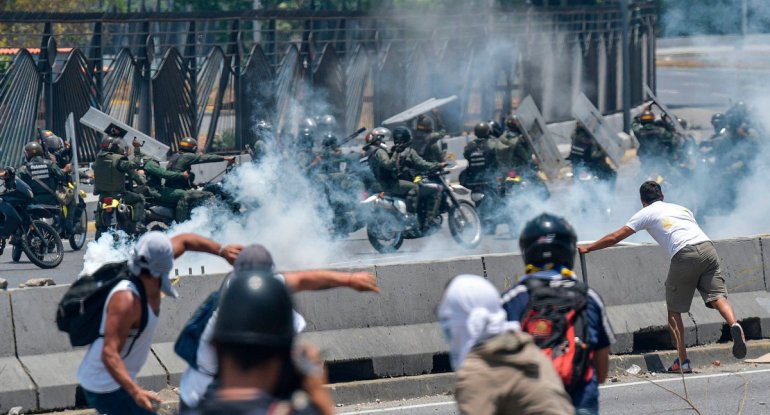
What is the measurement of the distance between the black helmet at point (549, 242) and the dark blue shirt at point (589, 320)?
54mm

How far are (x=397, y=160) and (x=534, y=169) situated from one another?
122 inches

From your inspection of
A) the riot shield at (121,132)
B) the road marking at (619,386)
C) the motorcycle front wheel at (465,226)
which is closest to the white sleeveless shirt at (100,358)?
the road marking at (619,386)

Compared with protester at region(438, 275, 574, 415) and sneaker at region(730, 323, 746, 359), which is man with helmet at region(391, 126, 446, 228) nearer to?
sneaker at region(730, 323, 746, 359)

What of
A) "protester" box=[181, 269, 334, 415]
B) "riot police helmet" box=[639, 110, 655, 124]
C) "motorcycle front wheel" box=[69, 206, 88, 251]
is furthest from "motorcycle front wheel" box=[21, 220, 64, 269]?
"protester" box=[181, 269, 334, 415]

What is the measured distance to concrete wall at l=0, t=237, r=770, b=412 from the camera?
27.5 ft

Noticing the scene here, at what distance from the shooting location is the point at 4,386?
8203mm

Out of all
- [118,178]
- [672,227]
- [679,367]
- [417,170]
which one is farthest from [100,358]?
[417,170]

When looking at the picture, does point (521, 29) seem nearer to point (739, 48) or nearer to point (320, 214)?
point (739, 48)

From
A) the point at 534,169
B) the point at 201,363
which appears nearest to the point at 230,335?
the point at 201,363

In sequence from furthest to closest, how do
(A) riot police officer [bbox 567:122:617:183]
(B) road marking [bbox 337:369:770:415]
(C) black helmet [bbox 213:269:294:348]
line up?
(A) riot police officer [bbox 567:122:617:183]
(B) road marking [bbox 337:369:770:415]
(C) black helmet [bbox 213:269:294:348]

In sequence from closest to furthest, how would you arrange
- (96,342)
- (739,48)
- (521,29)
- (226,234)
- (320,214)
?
1. (96,342)
2. (226,234)
3. (320,214)
4. (521,29)
5. (739,48)

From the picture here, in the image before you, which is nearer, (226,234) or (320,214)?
(226,234)

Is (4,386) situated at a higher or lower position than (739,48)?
lower

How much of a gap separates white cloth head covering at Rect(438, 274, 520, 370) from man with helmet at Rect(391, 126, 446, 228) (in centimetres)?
1124
